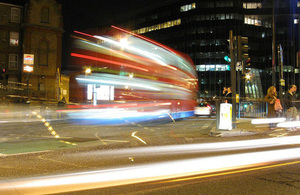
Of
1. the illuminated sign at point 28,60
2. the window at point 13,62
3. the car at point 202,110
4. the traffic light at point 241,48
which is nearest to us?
the traffic light at point 241,48

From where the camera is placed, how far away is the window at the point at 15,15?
3791 cm

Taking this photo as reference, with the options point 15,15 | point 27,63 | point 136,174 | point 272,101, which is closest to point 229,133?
point 272,101

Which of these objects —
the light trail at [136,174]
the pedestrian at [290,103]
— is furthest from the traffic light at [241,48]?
the light trail at [136,174]

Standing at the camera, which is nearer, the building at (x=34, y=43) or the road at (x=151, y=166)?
the road at (x=151, y=166)

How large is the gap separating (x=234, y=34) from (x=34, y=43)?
44690 millimetres

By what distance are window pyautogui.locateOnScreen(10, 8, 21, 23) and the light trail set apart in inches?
1488

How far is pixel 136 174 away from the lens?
605 centimetres

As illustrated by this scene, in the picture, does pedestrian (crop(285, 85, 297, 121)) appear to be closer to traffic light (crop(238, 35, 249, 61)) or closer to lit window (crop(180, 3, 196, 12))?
traffic light (crop(238, 35, 249, 61))

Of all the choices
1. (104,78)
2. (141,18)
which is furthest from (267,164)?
(141,18)

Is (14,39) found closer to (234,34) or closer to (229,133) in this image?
(229,133)

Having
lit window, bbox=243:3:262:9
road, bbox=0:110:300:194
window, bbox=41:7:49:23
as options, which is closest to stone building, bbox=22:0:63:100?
window, bbox=41:7:49:23

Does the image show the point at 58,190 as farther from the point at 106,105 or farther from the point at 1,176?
the point at 106,105

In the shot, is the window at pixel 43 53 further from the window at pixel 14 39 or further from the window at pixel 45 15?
the window at pixel 14 39

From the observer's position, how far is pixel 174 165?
22.5 ft
